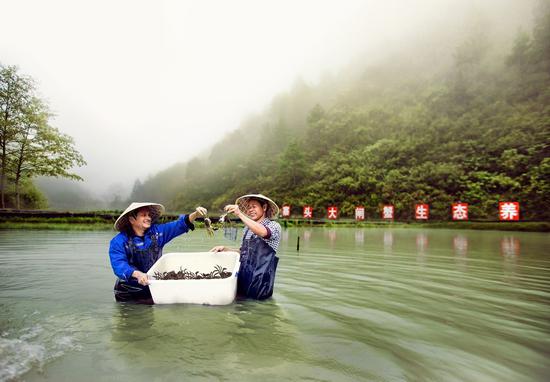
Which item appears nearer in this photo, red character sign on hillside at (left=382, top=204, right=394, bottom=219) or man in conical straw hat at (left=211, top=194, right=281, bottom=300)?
man in conical straw hat at (left=211, top=194, right=281, bottom=300)

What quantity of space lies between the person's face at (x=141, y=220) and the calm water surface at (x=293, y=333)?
3.91 feet

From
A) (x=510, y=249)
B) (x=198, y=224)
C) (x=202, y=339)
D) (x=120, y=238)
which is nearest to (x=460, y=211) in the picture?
(x=510, y=249)

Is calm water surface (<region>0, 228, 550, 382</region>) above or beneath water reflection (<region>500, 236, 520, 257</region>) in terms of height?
beneath

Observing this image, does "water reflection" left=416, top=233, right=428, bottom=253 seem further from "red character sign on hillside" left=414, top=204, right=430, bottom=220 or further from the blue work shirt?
"red character sign on hillside" left=414, top=204, right=430, bottom=220

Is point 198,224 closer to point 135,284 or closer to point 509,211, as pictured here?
point 135,284

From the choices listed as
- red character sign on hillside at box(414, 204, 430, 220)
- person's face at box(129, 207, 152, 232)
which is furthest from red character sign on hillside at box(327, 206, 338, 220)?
person's face at box(129, 207, 152, 232)

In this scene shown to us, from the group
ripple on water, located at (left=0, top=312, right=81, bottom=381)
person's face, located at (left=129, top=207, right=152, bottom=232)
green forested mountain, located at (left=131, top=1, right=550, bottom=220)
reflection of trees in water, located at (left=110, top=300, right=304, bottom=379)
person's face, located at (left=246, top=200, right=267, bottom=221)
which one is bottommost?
ripple on water, located at (left=0, top=312, right=81, bottom=381)

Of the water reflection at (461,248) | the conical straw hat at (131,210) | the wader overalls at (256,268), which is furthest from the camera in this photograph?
the water reflection at (461,248)

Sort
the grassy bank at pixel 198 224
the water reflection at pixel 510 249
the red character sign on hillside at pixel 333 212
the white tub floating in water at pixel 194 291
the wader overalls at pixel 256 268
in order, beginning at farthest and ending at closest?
the red character sign on hillside at pixel 333 212 < the grassy bank at pixel 198 224 < the water reflection at pixel 510 249 < the wader overalls at pixel 256 268 < the white tub floating in water at pixel 194 291

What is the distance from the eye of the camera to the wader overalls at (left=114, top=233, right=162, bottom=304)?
5.09 meters

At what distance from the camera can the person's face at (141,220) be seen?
Answer: 5.03 m

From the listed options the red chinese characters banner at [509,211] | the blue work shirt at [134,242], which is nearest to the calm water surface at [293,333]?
the blue work shirt at [134,242]

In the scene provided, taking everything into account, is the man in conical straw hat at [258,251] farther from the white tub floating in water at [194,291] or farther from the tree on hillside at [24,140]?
the tree on hillside at [24,140]

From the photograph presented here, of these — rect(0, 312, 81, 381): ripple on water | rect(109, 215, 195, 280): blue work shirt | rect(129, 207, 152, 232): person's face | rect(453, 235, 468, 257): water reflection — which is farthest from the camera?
rect(453, 235, 468, 257): water reflection
